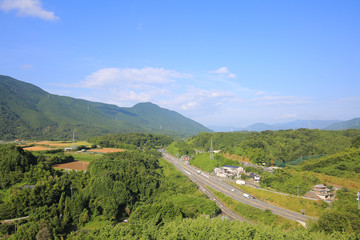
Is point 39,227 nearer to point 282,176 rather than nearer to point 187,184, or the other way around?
point 187,184

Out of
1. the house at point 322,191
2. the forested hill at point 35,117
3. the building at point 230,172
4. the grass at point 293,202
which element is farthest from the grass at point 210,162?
the forested hill at point 35,117

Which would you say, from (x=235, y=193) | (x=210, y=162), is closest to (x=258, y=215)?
(x=235, y=193)

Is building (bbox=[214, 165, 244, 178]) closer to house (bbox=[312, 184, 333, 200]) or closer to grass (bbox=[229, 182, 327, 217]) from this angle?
grass (bbox=[229, 182, 327, 217])

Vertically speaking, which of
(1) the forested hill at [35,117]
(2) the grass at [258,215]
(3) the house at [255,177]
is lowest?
(2) the grass at [258,215]

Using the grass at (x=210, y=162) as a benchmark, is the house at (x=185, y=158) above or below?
below

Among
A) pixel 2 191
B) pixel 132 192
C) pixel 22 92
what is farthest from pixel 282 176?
pixel 22 92

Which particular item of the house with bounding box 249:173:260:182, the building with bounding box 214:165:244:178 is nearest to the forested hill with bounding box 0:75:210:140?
the building with bounding box 214:165:244:178

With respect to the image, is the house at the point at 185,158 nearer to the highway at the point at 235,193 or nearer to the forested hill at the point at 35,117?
the highway at the point at 235,193
